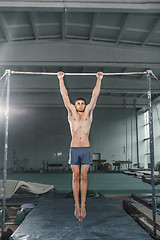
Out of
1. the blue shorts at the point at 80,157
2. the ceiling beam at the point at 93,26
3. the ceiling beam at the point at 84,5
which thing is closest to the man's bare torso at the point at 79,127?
the blue shorts at the point at 80,157

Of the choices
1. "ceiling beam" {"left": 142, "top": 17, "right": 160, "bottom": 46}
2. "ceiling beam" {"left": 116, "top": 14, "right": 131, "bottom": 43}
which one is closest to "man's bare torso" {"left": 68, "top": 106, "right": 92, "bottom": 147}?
"ceiling beam" {"left": 116, "top": 14, "right": 131, "bottom": 43}

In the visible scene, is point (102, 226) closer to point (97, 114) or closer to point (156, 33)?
point (156, 33)

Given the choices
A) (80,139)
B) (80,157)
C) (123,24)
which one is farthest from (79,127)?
(123,24)

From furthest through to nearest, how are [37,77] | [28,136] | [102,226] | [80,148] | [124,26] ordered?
1. [28,136]
2. [37,77]
3. [124,26]
4. [80,148]
5. [102,226]

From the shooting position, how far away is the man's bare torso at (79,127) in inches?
161

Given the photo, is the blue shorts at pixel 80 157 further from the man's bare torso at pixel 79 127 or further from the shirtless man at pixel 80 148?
the man's bare torso at pixel 79 127

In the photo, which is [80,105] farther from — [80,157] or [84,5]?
[84,5]

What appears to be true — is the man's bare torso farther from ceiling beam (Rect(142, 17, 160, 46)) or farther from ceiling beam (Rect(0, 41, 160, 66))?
ceiling beam (Rect(0, 41, 160, 66))

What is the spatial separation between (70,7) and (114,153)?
52.8 ft

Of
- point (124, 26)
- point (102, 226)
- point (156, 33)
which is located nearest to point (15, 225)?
point (102, 226)

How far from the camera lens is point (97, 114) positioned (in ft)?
72.1

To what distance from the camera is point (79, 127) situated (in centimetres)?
409

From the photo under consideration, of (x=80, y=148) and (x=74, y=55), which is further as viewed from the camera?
(x=74, y=55)

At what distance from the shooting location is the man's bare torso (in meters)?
4.08
